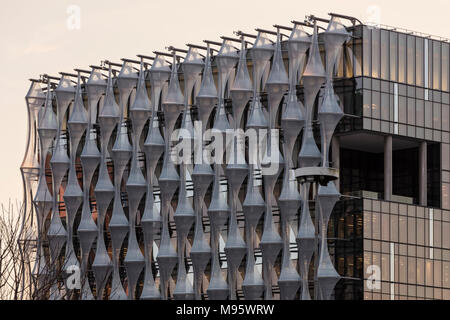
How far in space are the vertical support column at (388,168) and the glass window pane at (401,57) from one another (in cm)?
442

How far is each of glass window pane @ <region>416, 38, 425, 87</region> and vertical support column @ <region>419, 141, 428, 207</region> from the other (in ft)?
14.2

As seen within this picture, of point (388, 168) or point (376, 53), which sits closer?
point (376, 53)

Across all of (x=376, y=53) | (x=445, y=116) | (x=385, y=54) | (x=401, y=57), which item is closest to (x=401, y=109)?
(x=401, y=57)

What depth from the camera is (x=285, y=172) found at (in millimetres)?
83375

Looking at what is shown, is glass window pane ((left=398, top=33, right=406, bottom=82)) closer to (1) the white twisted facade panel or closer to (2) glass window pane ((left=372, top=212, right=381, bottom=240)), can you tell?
(1) the white twisted facade panel

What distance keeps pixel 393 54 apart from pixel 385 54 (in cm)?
100

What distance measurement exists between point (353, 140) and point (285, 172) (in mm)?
5588

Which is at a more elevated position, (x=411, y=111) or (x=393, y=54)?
(x=393, y=54)

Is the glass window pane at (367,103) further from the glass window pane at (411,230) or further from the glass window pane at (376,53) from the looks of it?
the glass window pane at (411,230)

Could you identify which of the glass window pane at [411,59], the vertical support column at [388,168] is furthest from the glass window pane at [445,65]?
the vertical support column at [388,168]

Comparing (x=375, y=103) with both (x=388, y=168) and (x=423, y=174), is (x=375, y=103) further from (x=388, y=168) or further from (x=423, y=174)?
(x=423, y=174)

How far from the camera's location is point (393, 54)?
276ft

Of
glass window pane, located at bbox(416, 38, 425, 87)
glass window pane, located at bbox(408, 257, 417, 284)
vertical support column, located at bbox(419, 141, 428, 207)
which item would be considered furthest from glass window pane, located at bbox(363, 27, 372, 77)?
glass window pane, located at bbox(408, 257, 417, 284)
